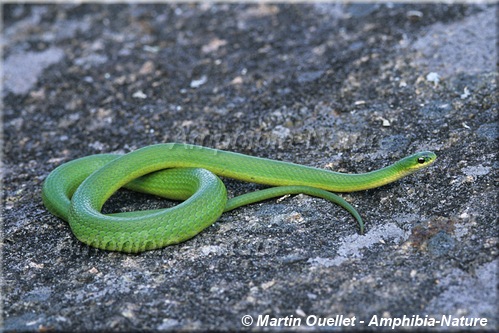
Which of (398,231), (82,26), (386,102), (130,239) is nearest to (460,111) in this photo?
(386,102)

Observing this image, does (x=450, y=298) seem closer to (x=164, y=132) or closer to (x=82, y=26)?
(x=164, y=132)

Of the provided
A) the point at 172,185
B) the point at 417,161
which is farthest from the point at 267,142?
the point at 417,161

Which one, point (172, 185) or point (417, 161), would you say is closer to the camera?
point (417, 161)

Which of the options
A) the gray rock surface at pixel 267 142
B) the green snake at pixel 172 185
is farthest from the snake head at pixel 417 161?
the gray rock surface at pixel 267 142

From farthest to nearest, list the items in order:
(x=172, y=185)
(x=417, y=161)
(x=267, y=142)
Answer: (x=267, y=142) < (x=172, y=185) < (x=417, y=161)

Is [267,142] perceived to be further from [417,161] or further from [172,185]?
[417,161]

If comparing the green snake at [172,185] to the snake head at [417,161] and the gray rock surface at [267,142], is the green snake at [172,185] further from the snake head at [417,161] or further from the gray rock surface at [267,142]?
the gray rock surface at [267,142]
